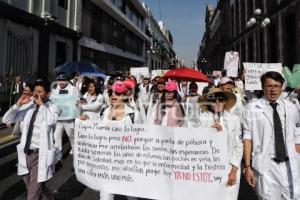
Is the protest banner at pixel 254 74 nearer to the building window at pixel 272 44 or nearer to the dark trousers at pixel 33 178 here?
the dark trousers at pixel 33 178

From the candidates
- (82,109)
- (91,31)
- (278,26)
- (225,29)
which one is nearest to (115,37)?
(91,31)

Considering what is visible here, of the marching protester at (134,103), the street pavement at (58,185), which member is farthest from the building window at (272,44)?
the marching protester at (134,103)

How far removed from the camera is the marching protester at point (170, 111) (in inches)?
193

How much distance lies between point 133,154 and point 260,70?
716 cm

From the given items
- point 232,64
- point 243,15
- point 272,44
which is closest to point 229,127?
point 232,64

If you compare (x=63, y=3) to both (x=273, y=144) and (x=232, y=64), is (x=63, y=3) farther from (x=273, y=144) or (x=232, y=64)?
(x=273, y=144)

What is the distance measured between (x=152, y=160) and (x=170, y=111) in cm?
89

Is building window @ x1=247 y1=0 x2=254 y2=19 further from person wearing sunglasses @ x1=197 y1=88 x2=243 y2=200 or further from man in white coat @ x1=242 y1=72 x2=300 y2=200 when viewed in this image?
man in white coat @ x1=242 y1=72 x2=300 y2=200

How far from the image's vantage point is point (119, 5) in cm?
3962

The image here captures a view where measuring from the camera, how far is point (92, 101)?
25.1 feet

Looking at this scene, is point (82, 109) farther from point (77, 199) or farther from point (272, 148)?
point (272, 148)

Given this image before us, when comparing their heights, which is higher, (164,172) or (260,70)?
(260,70)

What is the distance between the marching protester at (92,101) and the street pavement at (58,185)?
1.11m

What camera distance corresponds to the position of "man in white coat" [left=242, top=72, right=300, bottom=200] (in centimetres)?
372
